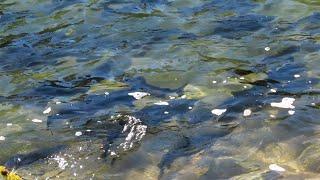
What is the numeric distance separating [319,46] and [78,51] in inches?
173

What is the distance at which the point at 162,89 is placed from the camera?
8141 millimetres

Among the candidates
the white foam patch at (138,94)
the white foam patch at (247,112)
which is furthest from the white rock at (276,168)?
the white foam patch at (138,94)

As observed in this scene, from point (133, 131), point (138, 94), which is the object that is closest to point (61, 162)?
point (133, 131)

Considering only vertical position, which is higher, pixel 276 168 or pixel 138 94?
pixel 276 168

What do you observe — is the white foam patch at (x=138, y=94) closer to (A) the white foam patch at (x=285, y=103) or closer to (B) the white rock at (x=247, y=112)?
(B) the white rock at (x=247, y=112)

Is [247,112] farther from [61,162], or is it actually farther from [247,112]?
[61,162]

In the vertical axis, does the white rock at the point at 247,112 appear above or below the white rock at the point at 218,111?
above

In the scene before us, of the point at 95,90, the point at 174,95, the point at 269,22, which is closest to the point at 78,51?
the point at 95,90

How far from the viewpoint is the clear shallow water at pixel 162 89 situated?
20.4 feet

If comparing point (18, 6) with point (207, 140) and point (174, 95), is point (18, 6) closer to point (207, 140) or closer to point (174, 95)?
point (174, 95)

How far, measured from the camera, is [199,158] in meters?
6.18

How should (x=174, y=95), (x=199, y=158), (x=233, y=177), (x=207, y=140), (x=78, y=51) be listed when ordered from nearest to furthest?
(x=233, y=177)
(x=199, y=158)
(x=207, y=140)
(x=174, y=95)
(x=78, y=51)

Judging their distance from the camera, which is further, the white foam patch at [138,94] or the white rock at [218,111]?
the white foam patch at [138,94]

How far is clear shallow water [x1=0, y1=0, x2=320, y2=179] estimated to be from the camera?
245 inches
